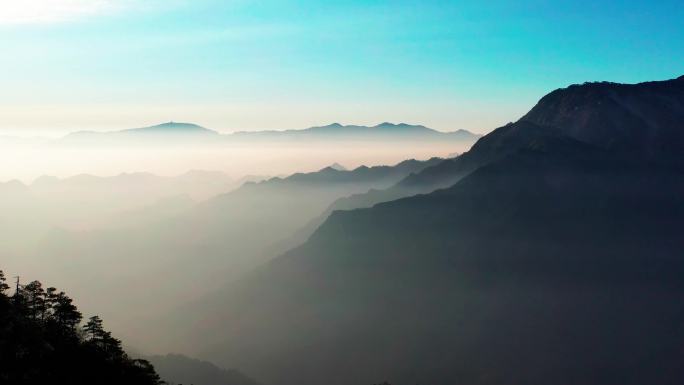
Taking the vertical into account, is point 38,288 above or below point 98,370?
above

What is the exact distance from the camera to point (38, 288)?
83125mm

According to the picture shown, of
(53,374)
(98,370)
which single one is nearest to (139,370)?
(98,370)

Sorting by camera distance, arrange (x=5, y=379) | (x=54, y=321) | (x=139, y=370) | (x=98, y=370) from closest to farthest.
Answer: (x=5, y=379)
(x=98, y=370)
(x=139, y=370)
(x=54, y=321)

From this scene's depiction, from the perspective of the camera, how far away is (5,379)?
58656 mm

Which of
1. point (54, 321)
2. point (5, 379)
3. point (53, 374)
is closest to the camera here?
point (5, 379)

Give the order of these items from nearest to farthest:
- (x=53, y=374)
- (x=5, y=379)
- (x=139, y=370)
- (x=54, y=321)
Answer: (x=5, y=379) < (x=53, y=374) < (x=139, y=370) < (x=54, y=321)

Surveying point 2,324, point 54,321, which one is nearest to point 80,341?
point 54,321

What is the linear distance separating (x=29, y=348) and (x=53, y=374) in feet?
18.6

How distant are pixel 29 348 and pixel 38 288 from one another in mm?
21160

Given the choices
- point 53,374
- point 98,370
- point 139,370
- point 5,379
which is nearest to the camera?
point 5,379

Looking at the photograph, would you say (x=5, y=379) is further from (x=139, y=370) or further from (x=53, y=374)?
(x=139, y=370)

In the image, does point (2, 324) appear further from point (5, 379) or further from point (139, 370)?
point (139, 370)

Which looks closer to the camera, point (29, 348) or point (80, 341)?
point (29, 348)

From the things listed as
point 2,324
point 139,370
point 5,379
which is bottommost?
point 139,370
